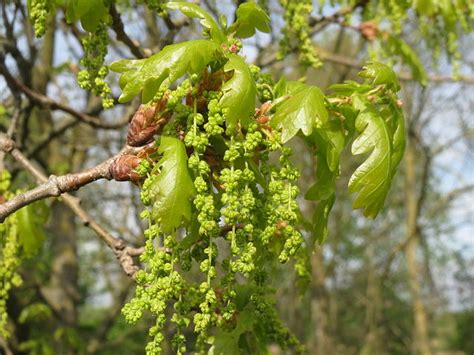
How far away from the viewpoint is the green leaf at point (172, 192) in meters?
1.27

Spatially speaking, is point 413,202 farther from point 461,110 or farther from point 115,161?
point 115,161

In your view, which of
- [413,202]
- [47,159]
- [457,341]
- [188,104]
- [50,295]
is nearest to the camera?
[188,104]

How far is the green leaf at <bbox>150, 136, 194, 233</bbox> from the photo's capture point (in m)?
1.27

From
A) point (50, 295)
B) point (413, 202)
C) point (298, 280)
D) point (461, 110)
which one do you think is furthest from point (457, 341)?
point (298, 280)

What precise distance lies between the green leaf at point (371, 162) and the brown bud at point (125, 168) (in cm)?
51

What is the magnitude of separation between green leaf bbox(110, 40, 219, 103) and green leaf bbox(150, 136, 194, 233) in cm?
15

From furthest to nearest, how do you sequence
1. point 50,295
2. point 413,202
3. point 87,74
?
point 413,202
point 50,295
point 87,74

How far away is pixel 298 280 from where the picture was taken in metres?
1.94

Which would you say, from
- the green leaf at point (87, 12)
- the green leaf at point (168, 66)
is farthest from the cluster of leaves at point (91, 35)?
the green leaf at point (168, 66)

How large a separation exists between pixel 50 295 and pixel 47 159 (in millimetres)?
1178

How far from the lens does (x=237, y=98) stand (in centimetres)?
128

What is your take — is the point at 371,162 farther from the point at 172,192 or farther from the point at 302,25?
the point at 302,25

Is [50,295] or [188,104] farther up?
[188,104]

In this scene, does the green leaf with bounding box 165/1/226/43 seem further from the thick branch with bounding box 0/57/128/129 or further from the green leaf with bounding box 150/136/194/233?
the thick branch with bounding box 0/57/128/129
